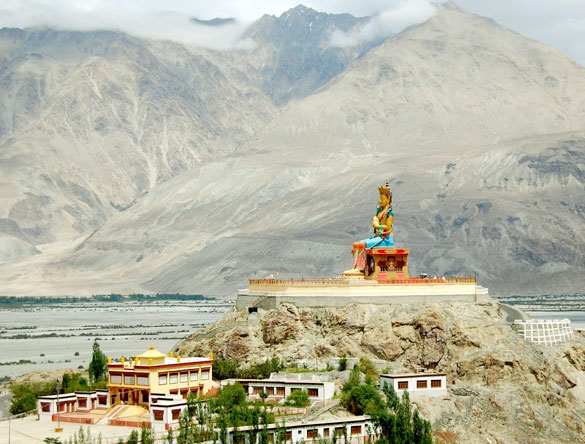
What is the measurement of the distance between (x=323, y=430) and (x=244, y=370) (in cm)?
977

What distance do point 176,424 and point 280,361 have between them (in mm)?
12688

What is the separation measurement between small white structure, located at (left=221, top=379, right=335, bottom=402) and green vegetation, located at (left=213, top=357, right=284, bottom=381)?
259 cm

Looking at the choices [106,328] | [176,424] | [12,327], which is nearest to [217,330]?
[176,424]

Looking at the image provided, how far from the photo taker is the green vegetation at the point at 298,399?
5212 centimetres

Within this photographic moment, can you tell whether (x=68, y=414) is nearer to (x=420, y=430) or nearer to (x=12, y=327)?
(x=420, y=430)

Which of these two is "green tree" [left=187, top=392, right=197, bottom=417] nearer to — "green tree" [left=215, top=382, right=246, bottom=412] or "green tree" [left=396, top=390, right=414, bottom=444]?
"green tree" [left=215, top=382, right=246, bottom=412]

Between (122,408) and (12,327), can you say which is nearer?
(122,408)

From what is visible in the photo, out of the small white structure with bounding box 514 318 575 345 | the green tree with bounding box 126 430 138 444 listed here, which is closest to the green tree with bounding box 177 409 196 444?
the green tree with bounding box 126 430 138 444

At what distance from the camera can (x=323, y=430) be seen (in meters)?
49.2

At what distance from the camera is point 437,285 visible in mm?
64438

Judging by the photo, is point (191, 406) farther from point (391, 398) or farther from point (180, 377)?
point (391, 398)

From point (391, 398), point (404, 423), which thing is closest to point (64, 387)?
point (391, 398)

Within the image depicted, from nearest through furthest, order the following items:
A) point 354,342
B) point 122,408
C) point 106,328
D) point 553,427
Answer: point 122,408 → point 553,427 → point 354,342 → point 106,328

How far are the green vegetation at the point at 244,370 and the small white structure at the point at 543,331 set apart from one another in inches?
577
